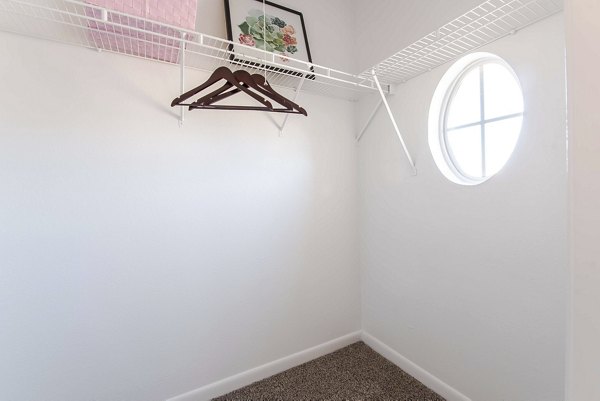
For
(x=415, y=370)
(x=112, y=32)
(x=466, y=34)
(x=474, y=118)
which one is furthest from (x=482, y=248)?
(x=112, y=32)

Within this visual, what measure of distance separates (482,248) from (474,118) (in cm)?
76

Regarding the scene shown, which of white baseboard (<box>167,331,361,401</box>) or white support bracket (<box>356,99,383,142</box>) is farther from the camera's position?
white support bracket (<box>356,99,383,142</box>)

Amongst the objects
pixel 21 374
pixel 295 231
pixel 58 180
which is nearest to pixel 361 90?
pixel 295 231

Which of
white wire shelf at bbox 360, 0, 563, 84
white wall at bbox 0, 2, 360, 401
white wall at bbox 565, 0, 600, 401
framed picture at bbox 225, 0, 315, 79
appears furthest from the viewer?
framed picture at bbox 225, 0, 315, 79

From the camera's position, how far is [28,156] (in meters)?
1.18

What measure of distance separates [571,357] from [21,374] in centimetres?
190

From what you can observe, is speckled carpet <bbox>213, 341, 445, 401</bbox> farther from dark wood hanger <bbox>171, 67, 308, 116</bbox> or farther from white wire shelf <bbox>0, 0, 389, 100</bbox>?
white wire shelf <bbox>0, 0, 389, 100</bbox>

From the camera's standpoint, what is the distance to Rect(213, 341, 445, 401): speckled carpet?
1591mm

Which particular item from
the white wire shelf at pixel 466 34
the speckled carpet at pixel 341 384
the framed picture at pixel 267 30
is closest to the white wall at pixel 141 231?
the speckled carpet at pixel 341 384

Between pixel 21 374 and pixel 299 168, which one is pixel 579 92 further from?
pixel 21 374

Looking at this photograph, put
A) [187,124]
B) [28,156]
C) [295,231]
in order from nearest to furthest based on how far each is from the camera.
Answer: [28,156], [187,124], [295,231]

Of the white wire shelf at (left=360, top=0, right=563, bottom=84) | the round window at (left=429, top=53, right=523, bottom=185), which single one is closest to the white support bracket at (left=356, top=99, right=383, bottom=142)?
the white wire shelf at (left=360, top=0, right=563, bottom=84)

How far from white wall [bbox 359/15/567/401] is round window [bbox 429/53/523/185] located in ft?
0.32

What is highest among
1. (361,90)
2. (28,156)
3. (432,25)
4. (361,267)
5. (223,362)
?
(432,25)
